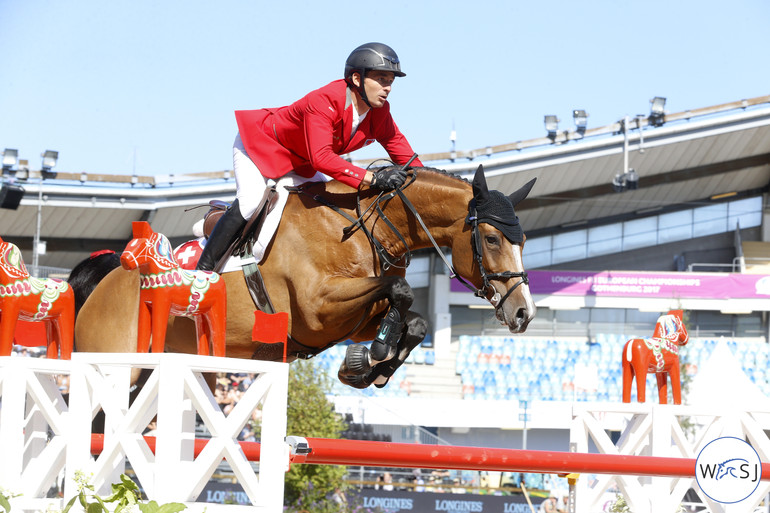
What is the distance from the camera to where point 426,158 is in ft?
61.5

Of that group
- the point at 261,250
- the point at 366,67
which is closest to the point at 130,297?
the point at 261,250

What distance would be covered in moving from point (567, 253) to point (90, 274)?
758 inches

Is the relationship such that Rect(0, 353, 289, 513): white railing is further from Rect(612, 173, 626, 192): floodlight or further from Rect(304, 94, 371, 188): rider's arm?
Rect(612, 173, 626, 192): floodlight

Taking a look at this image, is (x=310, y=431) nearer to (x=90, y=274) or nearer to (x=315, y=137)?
(x=90, y=274)

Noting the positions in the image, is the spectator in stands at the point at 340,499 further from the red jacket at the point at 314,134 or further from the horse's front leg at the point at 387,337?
the horse's front leg at the point at 387,337

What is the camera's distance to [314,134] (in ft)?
11.0

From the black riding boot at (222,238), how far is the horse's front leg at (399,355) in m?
0.71

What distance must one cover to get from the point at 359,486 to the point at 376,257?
304 inches

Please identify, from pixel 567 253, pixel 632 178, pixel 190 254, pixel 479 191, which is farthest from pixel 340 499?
pixel 567 253

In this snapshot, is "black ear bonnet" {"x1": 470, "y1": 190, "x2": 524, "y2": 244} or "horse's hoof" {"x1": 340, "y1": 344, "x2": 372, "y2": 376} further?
"black ear bonnet" {"x1": 470, "y1": 190, "x2": 524, "y2": 244}

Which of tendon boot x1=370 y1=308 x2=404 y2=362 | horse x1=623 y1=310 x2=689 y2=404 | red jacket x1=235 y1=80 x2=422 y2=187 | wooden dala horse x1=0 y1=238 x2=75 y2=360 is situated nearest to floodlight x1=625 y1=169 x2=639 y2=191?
horse x1=623 y1=310 x2=689 y2=404

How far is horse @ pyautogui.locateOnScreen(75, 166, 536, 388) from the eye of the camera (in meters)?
3.24

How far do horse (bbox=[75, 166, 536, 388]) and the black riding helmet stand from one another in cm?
44

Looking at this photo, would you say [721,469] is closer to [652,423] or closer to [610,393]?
[652,423]
